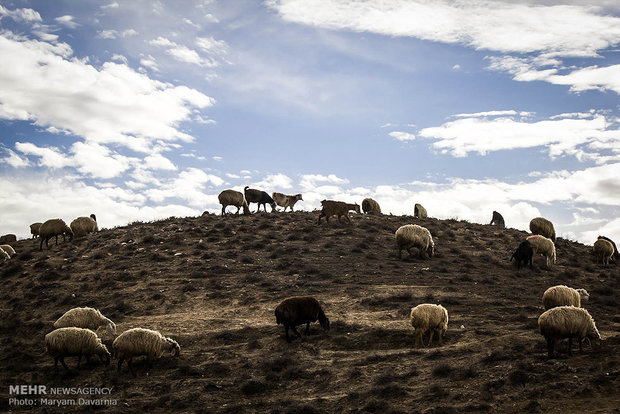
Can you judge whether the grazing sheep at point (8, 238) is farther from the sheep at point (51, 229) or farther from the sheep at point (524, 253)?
the sheep at point (524, 253)

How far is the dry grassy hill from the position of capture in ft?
40.0

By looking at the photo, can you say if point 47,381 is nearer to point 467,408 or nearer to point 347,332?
point 347,332

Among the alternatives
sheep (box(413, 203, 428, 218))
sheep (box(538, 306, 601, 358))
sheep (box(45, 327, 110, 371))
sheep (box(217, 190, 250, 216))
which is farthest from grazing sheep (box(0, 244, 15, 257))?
sheep (box(538, 306, 601, 358))

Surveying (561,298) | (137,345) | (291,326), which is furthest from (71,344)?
(561,298)

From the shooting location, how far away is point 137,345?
14.8m

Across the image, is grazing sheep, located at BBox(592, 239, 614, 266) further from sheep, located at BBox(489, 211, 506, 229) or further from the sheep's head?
the sheep's head

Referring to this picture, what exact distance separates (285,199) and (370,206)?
22.9 feet

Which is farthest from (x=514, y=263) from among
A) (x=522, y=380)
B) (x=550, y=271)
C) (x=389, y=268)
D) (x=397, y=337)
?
(x=522, y=380)

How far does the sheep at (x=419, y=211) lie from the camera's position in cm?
3975

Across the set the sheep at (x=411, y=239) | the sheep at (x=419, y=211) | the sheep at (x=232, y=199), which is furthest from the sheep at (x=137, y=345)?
the sheep at (x=419, y=211)

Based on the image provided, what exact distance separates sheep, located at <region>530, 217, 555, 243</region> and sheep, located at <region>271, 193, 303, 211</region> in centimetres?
1804

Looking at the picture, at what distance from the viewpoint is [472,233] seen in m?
33.5

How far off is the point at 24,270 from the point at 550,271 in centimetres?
2807

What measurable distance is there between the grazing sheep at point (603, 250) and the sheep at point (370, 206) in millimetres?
15276
